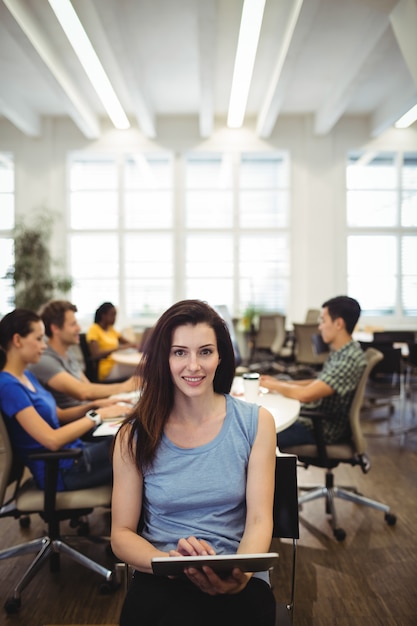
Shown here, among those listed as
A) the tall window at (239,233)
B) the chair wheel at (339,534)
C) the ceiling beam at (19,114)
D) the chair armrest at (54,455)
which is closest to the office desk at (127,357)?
the chair wheel at (339,534)

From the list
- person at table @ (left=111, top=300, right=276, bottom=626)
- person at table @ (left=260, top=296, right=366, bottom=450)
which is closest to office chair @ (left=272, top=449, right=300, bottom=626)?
person at table @ (left=111, top=300, right=276, bottom=626)

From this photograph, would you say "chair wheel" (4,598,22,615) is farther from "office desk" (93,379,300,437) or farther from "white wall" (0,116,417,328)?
"white wall" (0,116,417,328)

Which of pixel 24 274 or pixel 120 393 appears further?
pixel 24 274

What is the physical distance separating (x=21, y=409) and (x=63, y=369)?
896mm

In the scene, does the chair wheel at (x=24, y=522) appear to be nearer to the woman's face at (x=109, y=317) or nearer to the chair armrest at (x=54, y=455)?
the chair armrest at (x=54, y=455)

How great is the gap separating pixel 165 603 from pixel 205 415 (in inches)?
19.8

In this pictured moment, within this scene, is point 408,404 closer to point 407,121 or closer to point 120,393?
point 120,393

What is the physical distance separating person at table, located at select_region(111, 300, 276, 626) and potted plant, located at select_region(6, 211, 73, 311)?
318 inches

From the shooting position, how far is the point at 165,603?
1.38m

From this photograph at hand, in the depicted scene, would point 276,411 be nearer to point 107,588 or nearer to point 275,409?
point 275,409

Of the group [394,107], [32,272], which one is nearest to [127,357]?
[32,272]

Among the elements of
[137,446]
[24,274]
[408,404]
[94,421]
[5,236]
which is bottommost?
[408,404]

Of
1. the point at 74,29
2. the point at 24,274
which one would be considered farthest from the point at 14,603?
the point at 24,274

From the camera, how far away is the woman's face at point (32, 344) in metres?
2.55
